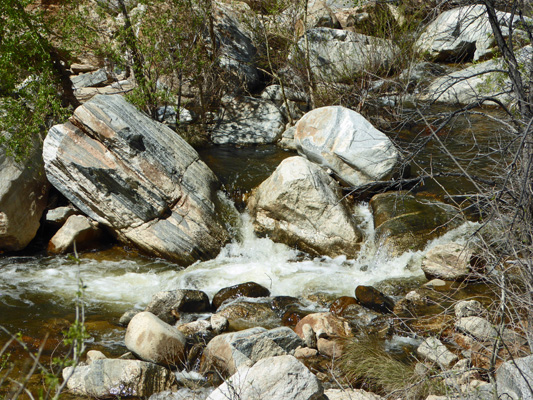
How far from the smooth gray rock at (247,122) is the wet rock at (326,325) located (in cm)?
624

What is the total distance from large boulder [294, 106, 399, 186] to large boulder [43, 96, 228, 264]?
2.17m

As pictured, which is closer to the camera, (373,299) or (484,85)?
(373,299)

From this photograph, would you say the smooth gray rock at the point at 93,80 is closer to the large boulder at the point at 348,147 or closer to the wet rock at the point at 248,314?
the large boulder at the point at 348,147

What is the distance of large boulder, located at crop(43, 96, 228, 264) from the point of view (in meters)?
8.20

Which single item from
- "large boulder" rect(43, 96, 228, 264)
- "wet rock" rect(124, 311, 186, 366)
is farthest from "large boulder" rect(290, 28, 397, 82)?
"wet rock" rect(124, 311, 186, 366)

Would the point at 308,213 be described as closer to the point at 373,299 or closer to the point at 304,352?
the point at 373,299

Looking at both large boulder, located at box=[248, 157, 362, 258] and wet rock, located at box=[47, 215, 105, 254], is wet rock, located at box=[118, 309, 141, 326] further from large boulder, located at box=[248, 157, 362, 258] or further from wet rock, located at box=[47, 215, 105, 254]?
large boulder, located at box=[248, 157, 362, 258]

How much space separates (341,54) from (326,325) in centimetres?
746

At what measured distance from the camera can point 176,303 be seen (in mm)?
6723

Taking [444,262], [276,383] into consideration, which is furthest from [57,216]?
[276,383]

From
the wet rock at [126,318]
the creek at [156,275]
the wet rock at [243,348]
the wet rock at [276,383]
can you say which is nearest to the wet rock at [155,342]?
the wet rock at [243,348]

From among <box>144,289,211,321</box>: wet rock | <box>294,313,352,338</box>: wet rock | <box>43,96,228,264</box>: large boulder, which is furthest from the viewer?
<box>43,96,228,264</box>: large boulder

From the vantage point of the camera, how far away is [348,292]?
23.9 feet

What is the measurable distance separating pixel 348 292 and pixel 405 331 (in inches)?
51.8
